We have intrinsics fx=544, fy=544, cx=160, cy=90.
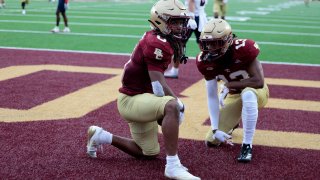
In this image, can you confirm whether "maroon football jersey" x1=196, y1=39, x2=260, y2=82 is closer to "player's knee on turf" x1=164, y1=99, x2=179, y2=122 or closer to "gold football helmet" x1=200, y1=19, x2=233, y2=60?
"gold football helmet" x1=200, y1=19, x2=233, y2=60

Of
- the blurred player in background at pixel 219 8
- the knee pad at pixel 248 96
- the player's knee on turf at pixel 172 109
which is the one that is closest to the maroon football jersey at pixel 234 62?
the knee pad at pixel 248 96

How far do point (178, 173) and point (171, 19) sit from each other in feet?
3.66

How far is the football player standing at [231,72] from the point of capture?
14.0 ft

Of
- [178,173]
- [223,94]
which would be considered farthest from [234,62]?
[178,173]

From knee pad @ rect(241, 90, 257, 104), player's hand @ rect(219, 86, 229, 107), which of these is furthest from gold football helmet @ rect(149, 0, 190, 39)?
player's hand @ rect(219, 86, 229, 107)

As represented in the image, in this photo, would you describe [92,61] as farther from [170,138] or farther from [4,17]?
[4,17]

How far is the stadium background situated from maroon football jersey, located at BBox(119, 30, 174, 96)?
0.58 m

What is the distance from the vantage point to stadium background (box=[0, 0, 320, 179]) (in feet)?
13.1

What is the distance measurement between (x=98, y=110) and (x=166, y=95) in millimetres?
2066

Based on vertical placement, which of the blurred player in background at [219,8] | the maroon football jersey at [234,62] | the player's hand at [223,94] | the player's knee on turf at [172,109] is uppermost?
the maroon football jersey at [234,62]

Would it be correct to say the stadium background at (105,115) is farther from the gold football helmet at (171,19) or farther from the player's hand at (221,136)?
the gold football helmet at (171,19)

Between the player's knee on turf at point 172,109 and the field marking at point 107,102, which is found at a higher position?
the player's knee on turf at point 172,109

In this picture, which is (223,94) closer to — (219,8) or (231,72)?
(231,72)

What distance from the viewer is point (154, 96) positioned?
3928 mm
